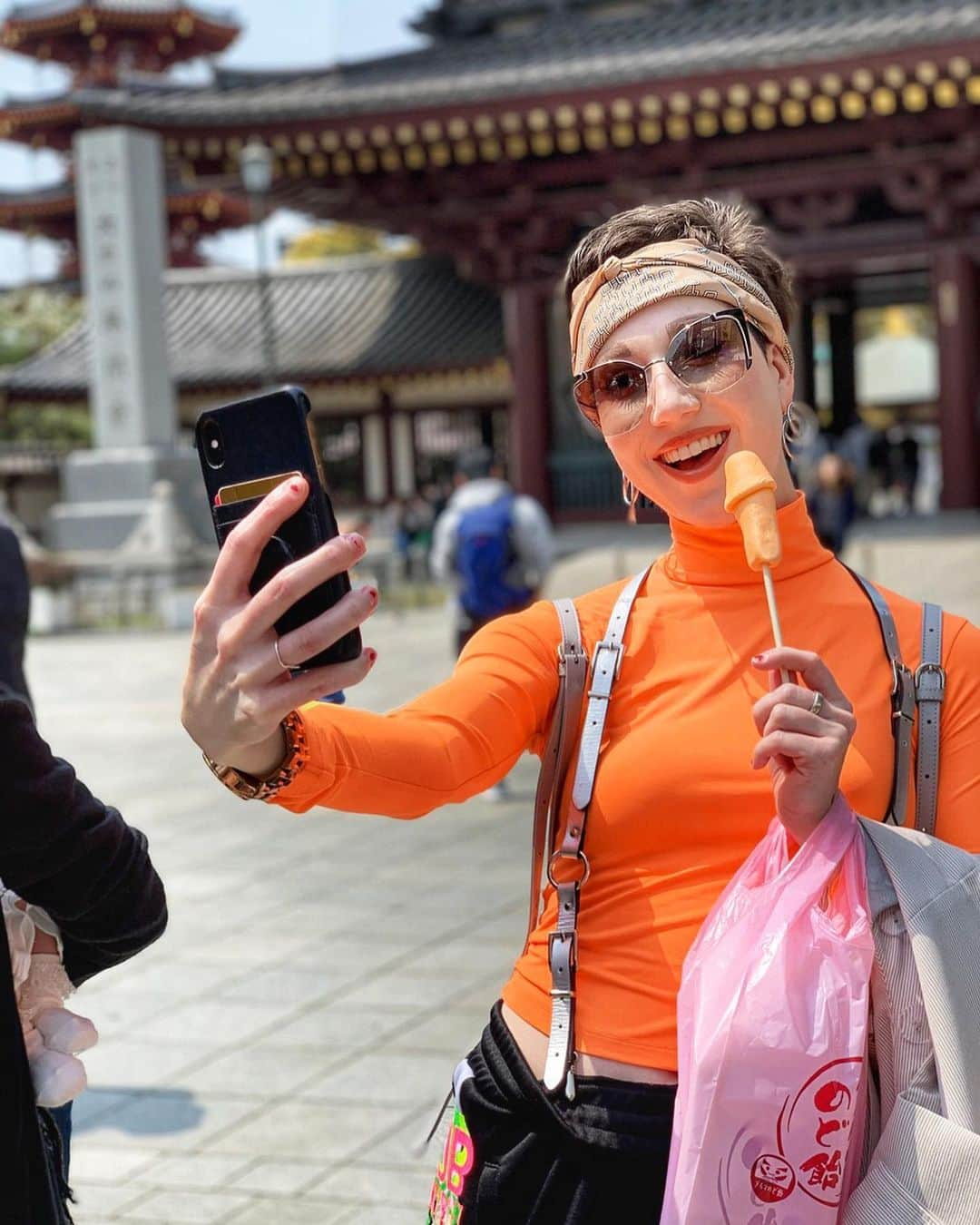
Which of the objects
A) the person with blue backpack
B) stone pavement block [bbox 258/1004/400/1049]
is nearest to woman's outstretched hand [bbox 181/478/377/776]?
stone pavement block [bbox 258/1004/400/1049]

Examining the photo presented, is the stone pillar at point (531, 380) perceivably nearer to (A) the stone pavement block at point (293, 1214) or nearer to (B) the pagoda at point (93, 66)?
(A) the stone pavement block at point (293, 1214)

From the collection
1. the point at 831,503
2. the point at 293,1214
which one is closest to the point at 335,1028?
the point at 293,1214

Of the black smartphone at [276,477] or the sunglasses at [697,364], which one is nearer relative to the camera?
the black smartphone at [276,477]

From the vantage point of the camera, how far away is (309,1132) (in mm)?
4047

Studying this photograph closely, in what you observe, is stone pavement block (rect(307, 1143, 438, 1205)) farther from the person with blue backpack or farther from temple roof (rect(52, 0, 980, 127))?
temple roof (rect(52, 0, 980, 127))

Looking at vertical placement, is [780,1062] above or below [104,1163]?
above

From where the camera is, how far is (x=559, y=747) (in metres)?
1.86

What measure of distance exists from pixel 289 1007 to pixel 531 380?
529 inches

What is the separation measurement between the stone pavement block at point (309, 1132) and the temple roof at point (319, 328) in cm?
1700

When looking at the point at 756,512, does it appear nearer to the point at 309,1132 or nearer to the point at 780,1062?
the point at 780,1062

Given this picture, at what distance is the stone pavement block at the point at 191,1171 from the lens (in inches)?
150

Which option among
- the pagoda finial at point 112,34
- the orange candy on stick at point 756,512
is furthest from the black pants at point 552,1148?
the pagoda finial at point 112,34

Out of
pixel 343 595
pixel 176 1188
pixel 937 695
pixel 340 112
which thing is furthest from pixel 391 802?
pixel 340 112

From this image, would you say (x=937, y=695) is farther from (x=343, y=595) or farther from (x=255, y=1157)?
(x=255, y=1157)
